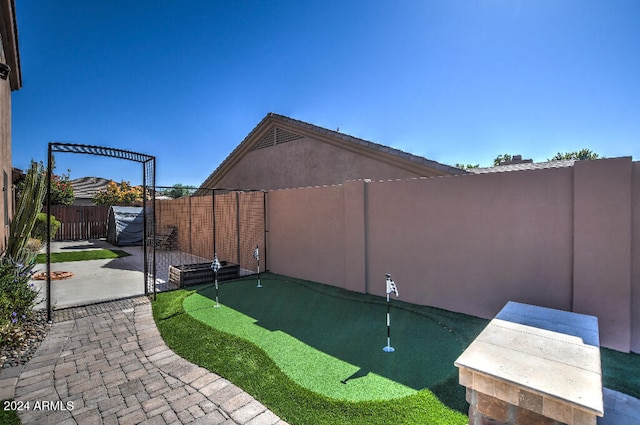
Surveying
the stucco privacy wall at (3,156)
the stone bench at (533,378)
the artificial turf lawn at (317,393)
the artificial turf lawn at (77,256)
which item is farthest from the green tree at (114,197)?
the stone bench at (533,378)

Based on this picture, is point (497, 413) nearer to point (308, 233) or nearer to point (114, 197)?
point (308, 233)

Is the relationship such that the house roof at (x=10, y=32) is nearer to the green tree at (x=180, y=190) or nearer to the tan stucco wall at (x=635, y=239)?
the green tree at (x=180, y=190)

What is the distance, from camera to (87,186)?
3109 centimetres

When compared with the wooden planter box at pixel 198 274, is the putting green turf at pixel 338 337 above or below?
below

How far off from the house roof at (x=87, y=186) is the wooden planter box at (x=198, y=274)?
26.5m

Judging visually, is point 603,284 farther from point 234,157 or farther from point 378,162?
point 234,157

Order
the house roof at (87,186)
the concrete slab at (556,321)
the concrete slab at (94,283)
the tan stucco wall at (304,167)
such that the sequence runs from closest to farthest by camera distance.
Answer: the concrete slab at (556,321) < the concrete slab at (94,283) < the tan stucco wall at (304,167) < the house roof at (87,186)

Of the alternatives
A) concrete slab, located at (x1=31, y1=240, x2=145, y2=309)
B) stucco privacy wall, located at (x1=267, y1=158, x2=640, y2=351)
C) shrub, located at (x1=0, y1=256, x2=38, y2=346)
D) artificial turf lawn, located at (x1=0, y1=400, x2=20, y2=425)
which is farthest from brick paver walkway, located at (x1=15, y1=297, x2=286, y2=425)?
stucco privacy wall, located at (x1=267, y1=158, x2=640, y2=351)

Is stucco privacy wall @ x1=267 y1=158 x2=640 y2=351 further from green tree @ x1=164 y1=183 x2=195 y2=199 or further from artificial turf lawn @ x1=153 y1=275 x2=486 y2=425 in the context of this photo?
green tree @ x1=164 y1=183 x2=195 y2=199

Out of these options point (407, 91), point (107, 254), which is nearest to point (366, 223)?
point (407, 91)

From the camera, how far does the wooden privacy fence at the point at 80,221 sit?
61.0ft

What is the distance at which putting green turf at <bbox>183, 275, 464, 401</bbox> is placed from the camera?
3229 mm

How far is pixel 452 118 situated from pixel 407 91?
134 inches

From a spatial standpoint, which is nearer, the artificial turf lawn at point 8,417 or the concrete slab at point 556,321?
the artificial turf lawn at point 8,417
